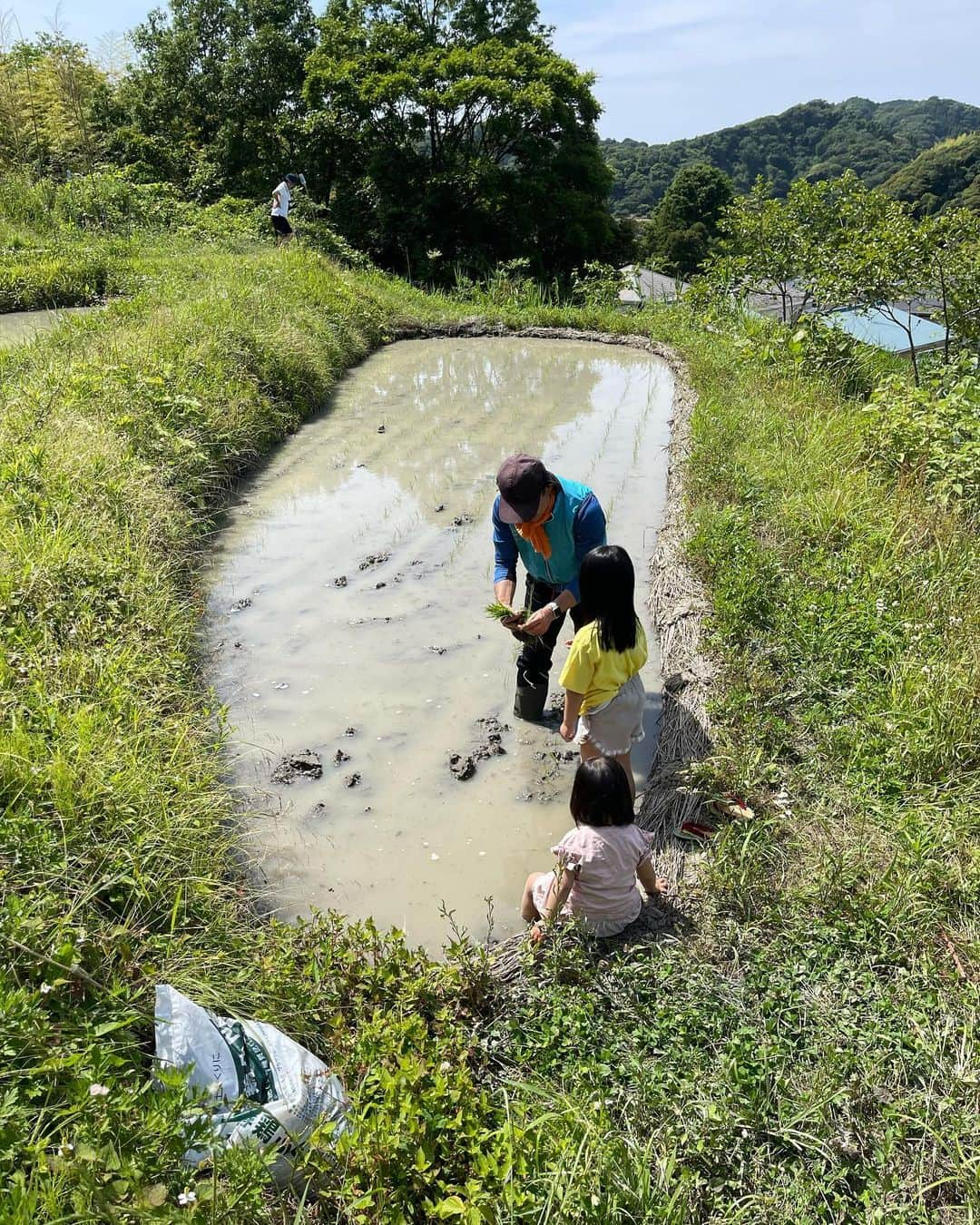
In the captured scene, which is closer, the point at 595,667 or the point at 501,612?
the point at 595,667

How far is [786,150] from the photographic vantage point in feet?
308

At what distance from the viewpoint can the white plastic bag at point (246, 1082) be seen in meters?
1.99

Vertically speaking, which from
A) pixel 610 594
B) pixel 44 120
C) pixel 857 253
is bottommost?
pixel 610 594

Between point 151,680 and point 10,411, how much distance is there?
309 centimetres

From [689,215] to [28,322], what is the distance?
44997mm

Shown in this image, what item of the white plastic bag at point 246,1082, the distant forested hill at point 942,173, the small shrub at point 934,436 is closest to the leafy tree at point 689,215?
the distant forested hill at point 942,173

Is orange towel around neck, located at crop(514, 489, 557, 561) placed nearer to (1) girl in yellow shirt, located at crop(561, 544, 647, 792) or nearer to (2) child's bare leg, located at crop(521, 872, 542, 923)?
(1) girl in yellow shirt, located at crop(561, 544, 647, 792)

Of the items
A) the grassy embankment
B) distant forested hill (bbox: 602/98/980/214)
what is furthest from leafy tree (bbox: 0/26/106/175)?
distant forested hill (bbox: 602/98/980/214)

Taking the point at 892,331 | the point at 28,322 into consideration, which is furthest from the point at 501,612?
the point at 892,331

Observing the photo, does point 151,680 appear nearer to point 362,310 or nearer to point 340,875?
point 340,875

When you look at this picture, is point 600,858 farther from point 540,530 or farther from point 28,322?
point 28,322

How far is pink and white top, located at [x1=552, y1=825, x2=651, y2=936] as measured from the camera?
2689mm

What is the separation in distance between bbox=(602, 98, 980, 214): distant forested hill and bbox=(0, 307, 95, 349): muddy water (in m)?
72.9

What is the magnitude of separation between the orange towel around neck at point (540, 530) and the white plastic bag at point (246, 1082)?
2174 mm
